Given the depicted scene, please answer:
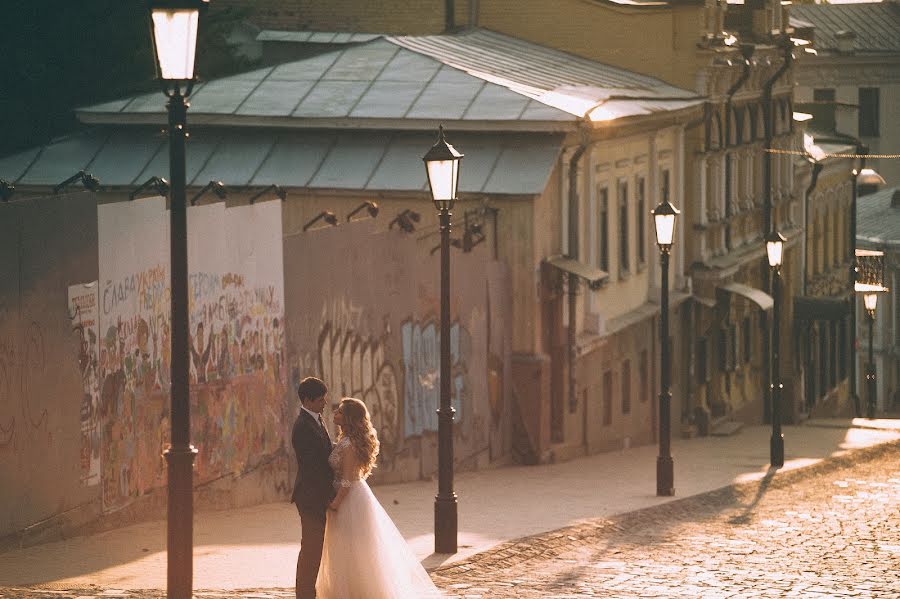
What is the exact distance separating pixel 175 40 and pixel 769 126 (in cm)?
3643

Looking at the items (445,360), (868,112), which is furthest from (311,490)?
(868,112)

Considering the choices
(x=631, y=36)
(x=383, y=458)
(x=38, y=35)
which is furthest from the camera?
(x=631, y=36)

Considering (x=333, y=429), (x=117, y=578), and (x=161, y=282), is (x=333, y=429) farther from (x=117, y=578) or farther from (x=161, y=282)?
(x=117, y=578)

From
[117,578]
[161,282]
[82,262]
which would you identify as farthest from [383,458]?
[117,578]

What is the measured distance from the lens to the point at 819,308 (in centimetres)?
5166

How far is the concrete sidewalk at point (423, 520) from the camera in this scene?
47.5ft

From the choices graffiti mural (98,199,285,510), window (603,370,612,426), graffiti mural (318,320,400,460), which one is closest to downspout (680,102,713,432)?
window (603,370,612,426)

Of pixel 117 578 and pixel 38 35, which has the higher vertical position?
pixel 38 35

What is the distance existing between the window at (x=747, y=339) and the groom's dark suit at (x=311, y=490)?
111ft

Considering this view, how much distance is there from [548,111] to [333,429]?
9.83 meters

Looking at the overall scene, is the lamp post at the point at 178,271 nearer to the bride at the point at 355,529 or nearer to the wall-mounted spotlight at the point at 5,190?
the bride at the point at 355,529

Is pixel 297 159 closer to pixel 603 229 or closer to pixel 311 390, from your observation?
pixel 603 229

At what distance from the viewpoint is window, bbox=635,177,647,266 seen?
1403 inches

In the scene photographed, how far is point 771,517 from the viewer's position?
22031mm
